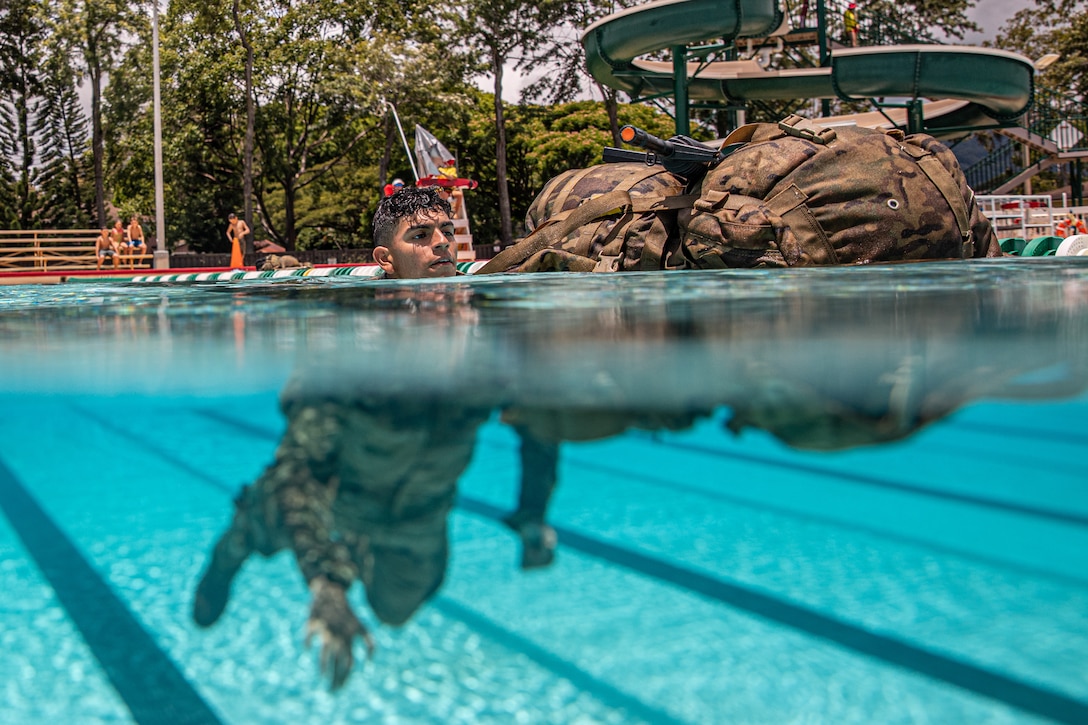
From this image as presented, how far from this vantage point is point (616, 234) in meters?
5.90

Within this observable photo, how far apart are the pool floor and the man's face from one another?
4.73m

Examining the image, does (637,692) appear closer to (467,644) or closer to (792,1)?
(467,644)

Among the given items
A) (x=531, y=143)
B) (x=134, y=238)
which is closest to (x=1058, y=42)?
(x=531, y=143)

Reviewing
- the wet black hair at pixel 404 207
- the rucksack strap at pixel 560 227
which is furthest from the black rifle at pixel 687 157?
the wet black hair at pixel 404 207

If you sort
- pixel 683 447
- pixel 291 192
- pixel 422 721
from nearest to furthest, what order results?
pixel 422 721 < pixel 683 447 < pixel 291 192

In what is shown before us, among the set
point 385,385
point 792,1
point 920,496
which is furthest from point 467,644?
point 792,1

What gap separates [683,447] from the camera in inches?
39.4

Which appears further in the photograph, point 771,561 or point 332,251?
point 332,251

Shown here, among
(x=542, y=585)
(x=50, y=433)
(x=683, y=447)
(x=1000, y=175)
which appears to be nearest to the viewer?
(x=542, y=585)

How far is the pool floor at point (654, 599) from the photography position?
704 millimetres

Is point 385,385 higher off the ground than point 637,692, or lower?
higher

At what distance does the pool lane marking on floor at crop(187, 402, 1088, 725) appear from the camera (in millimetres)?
684

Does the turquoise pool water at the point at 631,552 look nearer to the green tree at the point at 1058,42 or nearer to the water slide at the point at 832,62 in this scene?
the water slide at the point at 832,62

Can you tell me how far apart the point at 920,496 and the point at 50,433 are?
103cm
